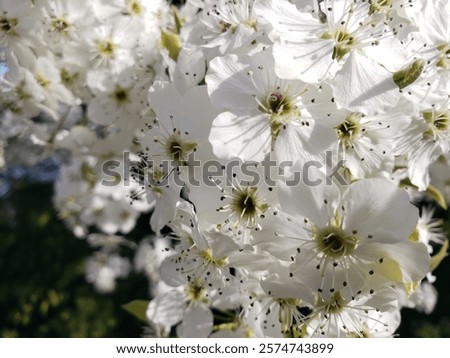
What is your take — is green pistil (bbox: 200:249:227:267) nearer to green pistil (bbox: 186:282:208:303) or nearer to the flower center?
green pistil (bbox: 186:282:208:303)

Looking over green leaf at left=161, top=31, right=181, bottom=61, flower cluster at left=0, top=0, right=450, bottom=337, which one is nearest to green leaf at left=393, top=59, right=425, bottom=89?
flower cluster at left=0, top=0, right=450, bottom=337

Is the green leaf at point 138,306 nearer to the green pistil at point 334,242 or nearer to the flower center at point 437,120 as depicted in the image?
the green pistil at point 334,242

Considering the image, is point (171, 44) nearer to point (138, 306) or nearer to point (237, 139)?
point (237, 139)

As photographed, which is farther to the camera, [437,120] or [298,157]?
[437,120]

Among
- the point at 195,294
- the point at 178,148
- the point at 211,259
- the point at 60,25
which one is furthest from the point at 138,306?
the point at 60,25

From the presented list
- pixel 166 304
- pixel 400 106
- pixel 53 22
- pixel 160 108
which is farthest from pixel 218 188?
pixel 53 22

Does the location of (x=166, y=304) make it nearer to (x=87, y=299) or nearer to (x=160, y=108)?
(x=160, y=108)
